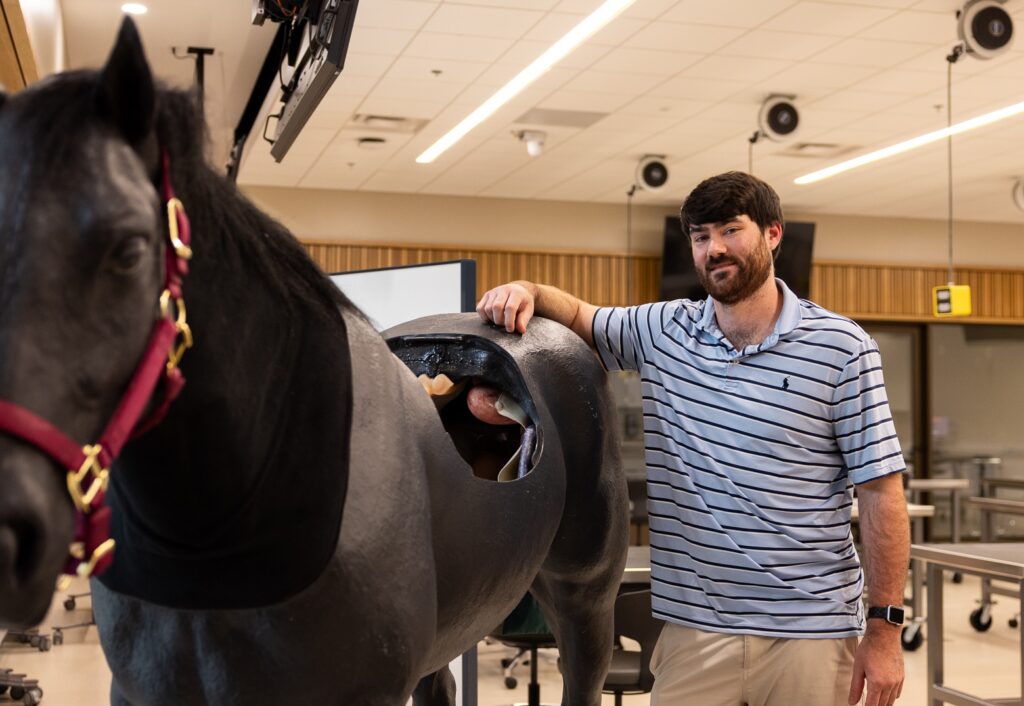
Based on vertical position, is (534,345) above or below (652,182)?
below

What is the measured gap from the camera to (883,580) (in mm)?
2127

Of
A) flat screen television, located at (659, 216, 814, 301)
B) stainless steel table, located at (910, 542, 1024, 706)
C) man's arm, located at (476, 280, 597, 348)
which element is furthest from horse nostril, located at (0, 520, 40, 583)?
flat screen television, located at (659, 216, 814, 301)

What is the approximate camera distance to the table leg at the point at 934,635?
4.80 metres

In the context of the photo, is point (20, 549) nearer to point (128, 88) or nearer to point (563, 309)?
point (128, 88)

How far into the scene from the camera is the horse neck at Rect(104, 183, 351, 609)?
1.19 meters

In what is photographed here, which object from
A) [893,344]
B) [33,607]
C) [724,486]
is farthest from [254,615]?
[893,344]

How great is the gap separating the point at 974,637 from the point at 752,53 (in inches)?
174

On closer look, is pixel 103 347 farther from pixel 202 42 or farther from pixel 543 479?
pixel 202 42

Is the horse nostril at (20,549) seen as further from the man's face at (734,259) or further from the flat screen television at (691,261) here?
the flat screen television at (691,261)

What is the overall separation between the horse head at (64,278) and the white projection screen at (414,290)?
8.00 feet

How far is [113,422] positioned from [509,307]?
4.17 feet

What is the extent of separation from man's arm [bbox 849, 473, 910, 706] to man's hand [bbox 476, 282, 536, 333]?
2.54 feet

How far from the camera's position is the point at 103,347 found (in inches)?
38.3

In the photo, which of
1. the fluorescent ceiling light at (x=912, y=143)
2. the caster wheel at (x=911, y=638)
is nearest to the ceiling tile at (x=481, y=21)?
the fluorescent ceiling light at (x=912, y=143)
